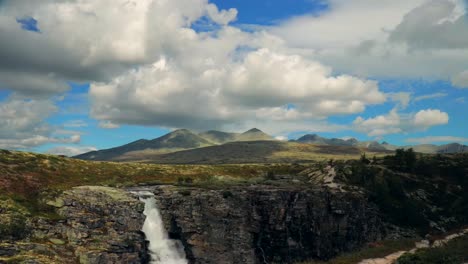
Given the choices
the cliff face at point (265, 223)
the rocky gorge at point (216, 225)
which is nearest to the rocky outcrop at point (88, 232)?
the rocky gorge at point (216, 225)

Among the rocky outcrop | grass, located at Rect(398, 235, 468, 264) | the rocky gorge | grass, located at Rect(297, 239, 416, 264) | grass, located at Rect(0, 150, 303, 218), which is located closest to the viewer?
grass, located at Rect(398, 235, 468, 264)

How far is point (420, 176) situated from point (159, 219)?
78.1 metres

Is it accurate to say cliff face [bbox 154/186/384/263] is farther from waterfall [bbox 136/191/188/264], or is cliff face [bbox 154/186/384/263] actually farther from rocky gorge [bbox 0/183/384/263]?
waterfall [bbox 136/191/188/264]

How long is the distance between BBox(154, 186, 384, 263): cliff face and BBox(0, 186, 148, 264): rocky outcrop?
8.87m

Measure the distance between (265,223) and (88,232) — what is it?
123 feet

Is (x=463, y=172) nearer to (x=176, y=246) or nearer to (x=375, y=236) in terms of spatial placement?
(x=375, y=236)

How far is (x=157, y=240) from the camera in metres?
77.4

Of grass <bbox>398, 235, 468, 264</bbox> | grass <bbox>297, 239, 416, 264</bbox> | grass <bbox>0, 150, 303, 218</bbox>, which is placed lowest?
grass <bbox>297, 239, 416, 264</bbox>

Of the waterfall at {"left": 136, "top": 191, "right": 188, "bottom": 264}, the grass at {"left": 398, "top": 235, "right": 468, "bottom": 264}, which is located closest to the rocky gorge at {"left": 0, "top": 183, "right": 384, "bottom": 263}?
the waterfall at {"left": 136, "top": 191, "right": 188, "bottom": 264}

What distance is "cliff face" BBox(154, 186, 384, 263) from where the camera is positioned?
79.1 metres

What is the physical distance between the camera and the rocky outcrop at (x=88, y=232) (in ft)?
200

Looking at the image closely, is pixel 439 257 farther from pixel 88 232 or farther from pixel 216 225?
pixel 88 232

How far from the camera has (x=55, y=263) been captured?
58375 millimetres

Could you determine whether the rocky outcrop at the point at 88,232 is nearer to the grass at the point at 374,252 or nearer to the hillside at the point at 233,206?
the hillside at the point at 233,206
